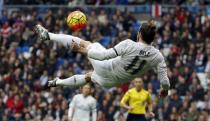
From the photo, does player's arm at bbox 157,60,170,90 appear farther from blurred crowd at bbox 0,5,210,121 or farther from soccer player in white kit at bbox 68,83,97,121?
blurred crowd at bbox 0,5,210,121

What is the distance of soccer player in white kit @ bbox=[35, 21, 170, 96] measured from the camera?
1762cm

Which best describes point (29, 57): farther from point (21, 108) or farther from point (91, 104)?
point (91, 104)

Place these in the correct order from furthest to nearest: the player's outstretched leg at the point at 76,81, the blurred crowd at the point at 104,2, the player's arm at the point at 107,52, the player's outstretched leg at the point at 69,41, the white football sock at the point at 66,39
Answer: the blurred crowd at the point at 104,2
the player's outstretched leg at the point at 76,81
the white football sock at the point at 66,39
the player's outstretched leg at the point at 69,41
the player's arm at the point at 107,52

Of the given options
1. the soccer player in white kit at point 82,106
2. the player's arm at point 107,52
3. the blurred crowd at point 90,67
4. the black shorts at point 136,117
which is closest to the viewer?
the player's arm at point 107,52

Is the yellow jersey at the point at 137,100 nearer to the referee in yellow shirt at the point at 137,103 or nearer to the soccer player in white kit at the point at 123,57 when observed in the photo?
the referee in yellow shirt at the point at 137,103

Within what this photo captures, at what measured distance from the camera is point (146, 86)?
29.0 meters

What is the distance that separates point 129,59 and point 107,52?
63 centimetres

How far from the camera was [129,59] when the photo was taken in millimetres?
17891

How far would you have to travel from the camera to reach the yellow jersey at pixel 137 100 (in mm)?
21734

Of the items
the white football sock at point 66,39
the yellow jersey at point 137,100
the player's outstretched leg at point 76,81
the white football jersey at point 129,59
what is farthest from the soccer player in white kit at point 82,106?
the white football jersey at point 129,59

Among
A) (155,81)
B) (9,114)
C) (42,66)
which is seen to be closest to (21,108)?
(9,114)

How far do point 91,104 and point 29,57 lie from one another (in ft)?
32.9

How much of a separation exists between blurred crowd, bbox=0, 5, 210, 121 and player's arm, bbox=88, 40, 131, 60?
28.2ft

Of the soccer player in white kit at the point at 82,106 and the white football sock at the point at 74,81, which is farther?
the soccer player in white kit at the point at 82,106
